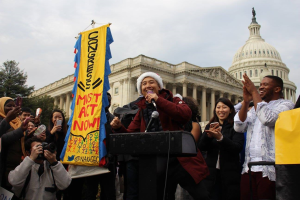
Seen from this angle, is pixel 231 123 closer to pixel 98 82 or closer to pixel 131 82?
Result: pixel 98 82

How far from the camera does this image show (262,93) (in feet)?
15.7

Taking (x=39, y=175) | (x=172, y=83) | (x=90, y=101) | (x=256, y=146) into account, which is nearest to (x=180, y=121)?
(x=256, y=146)

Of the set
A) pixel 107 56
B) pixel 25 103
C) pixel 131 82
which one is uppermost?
pixel 131 82

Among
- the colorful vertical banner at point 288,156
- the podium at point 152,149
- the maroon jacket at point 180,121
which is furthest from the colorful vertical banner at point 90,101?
the colorful vertical banner at point 288,156

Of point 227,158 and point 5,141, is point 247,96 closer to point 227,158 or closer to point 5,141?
point 227,158

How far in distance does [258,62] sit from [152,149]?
105693 millimetres

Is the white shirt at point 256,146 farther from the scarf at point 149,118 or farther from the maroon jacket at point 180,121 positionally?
the scarf at point 149,118

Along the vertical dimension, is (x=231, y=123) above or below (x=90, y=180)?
above

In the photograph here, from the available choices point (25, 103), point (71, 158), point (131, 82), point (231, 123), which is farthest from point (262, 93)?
point (131, 82)

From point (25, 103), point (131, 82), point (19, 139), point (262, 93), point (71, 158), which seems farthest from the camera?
point (131, 82)

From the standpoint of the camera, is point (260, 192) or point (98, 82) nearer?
point (260, 192)

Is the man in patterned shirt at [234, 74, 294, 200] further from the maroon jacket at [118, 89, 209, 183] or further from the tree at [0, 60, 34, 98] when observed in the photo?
the tree at [0, 60, 34, 98]

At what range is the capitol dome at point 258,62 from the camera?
103 m

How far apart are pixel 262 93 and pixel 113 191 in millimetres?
3220
